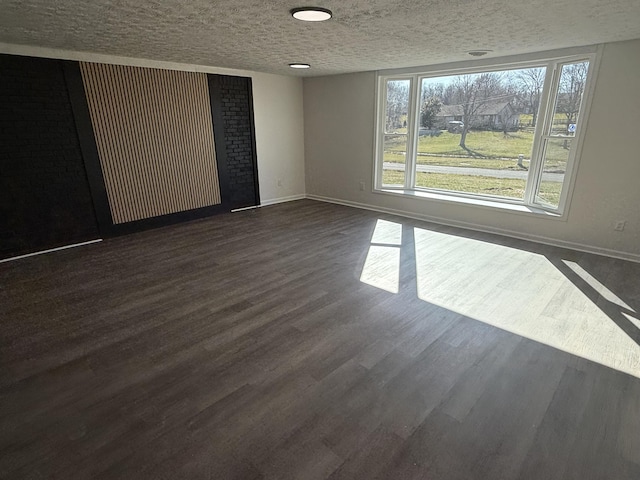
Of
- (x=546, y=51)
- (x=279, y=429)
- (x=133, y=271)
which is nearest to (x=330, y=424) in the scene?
(x=279, y=429)

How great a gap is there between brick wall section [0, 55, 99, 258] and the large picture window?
4.32m

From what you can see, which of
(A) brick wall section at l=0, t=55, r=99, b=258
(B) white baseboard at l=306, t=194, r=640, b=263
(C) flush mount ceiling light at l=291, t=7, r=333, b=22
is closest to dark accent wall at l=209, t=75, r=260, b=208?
(B) white baseboard at l=306, t=194, r=640, b=263

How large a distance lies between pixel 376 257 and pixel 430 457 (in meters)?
2.42

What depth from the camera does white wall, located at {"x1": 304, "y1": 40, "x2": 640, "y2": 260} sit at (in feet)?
11.5

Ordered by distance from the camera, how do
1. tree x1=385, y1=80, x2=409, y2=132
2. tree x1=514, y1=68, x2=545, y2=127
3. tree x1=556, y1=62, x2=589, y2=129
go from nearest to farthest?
tree x1=556, y1=62, x2=589, y2=129
tree x1=514, y1=68, x2=545, y2=127
tree x1=385, y1=80, x2=409, y2=132

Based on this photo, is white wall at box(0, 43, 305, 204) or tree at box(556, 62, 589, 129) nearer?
tree at box(556, 62, 589, 129)

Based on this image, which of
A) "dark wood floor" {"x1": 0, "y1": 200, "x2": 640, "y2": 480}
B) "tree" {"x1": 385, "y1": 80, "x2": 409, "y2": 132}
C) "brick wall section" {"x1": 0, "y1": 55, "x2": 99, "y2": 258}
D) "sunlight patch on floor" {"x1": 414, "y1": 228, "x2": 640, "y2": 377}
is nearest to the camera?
"dark wood floor" {"x1": 0, "y1": 200, "x2": 640, "y2": 480}

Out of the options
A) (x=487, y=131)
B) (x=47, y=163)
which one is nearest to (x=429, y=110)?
(x=487, y=131)

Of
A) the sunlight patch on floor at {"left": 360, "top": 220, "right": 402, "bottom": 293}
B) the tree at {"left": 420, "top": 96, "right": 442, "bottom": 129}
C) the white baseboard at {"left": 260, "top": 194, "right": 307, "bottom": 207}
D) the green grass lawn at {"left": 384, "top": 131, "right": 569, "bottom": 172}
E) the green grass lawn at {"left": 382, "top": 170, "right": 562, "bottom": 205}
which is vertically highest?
the tree at {"left": 420, "top": 96, "right": 442, "bottom": 129}

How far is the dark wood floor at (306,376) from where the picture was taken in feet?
5.04

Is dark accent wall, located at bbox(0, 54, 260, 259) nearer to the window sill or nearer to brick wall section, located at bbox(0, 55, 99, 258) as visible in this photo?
brick wall section, located at bbox(0, 55, 99, 258)

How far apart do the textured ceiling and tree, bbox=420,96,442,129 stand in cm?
94

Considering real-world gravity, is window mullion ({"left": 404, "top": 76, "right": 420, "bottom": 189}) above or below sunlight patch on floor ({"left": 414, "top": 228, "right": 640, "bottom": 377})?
above

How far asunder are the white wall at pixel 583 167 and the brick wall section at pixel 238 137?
138 centimetres
